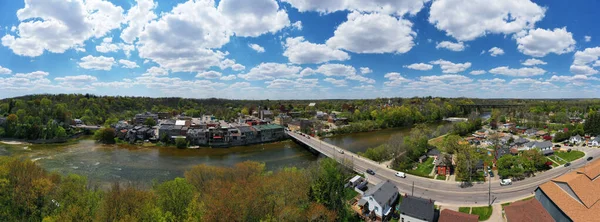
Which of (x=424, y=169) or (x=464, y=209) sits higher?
(x=424, y=169)

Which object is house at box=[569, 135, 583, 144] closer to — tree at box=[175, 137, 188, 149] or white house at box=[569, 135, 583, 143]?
white house at box=[569, 135, 583, 143]

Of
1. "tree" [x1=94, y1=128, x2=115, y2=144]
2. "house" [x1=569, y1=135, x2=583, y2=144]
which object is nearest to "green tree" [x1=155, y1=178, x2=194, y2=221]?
→ "tree" [x1=94, y1=128, x2=115, y2=144]

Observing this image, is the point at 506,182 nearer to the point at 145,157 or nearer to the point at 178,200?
the point at 178,200

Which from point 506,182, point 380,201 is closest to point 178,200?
point 380,201

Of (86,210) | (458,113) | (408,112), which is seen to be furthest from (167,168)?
(458,113)

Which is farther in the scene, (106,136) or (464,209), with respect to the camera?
(106,136)

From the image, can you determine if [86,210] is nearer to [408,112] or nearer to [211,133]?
[211,133]

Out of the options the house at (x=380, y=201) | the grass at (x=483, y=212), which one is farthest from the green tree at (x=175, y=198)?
the grass at (x=483, y=212)
